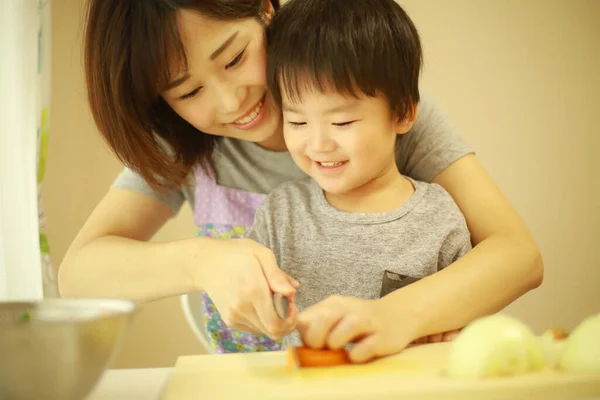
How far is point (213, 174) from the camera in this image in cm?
134

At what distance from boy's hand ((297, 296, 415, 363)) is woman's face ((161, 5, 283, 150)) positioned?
43cm

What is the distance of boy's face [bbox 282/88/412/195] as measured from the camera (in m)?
0.99

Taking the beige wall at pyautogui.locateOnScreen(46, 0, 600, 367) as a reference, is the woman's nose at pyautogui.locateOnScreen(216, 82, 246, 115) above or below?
above

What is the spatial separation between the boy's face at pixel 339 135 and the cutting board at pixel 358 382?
1.14 ft

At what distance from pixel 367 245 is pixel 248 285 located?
32 centimetres

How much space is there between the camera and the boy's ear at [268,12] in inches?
44.1

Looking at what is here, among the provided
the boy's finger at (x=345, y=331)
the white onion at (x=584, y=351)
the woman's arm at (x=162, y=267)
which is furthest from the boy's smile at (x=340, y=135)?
the white onion at (x=584, y=351)

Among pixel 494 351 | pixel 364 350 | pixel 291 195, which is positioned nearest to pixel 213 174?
pixel 291 195

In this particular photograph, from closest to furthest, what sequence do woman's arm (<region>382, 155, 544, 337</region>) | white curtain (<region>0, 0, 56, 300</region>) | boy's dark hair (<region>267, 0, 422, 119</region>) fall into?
woman's arm (<region>382, 155, 544, 337</region>) → boy's dark hair (<region>267, 0, 422, 119</region>) → white curtain (<region>0, 0, 56, 300</region>)

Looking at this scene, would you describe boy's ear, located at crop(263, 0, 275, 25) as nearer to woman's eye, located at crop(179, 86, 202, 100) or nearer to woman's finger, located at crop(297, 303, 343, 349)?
woman's eye, located at crop(179, 86, 202, 100)

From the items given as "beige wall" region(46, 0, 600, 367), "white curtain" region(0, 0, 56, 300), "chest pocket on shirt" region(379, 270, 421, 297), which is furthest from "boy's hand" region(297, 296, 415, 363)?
"beige wall" region(46, 0, 600, 367)

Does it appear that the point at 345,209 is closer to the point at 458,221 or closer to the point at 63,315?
the point at 458,221

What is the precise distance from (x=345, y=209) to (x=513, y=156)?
69.3 inches

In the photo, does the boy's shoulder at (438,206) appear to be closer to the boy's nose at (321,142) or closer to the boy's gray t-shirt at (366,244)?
the boy's gray t-shirt at (366,244)
